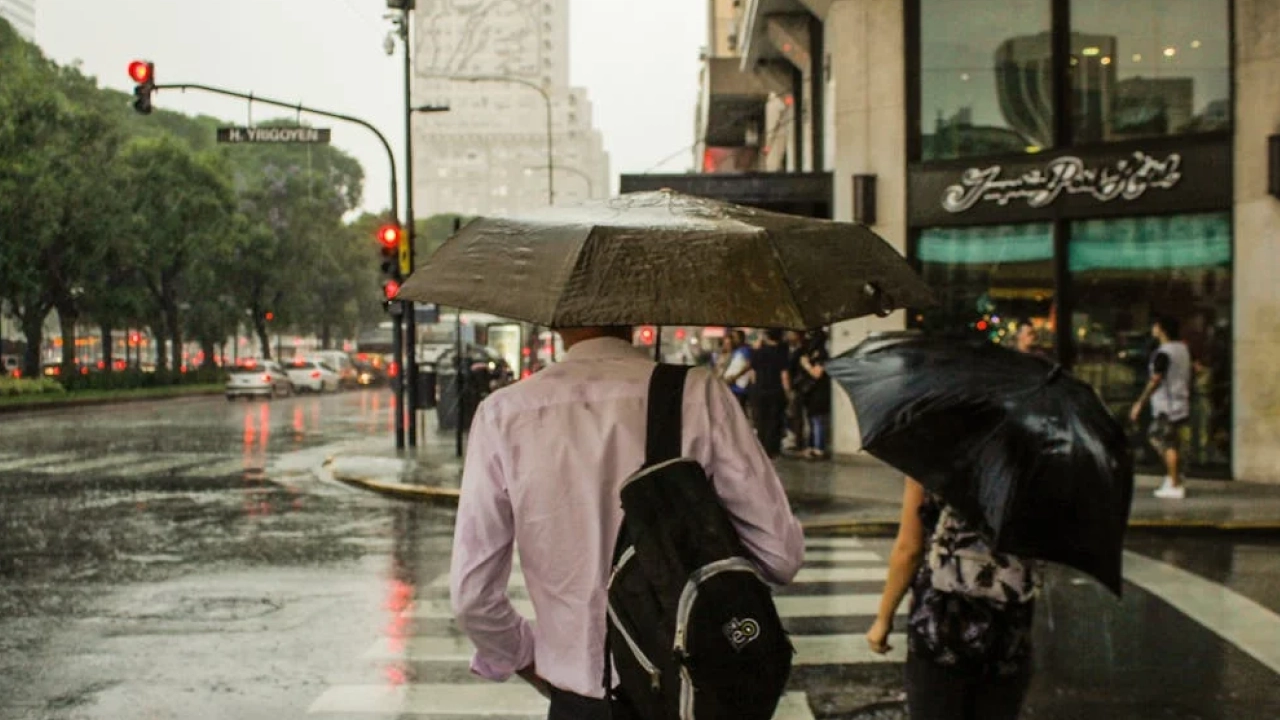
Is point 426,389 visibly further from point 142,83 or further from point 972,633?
point 972,633

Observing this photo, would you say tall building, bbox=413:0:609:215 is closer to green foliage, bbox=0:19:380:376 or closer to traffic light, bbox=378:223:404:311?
green foliage, bbox=0:19:380:376

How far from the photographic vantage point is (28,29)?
12788 cm

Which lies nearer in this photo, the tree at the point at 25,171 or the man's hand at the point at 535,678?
the man's hand at the point at 535,678

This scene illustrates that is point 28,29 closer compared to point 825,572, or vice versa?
point 825,572

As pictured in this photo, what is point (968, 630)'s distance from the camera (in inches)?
161

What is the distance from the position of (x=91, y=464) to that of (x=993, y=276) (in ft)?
43.3

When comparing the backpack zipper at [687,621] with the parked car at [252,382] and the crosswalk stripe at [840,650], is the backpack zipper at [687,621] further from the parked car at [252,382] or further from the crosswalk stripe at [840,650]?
the parked car at [252,382]

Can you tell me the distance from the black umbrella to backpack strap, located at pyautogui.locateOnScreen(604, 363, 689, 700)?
144 centimetres

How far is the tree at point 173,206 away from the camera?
2058 inches

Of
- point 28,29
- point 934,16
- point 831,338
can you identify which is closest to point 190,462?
point 831,338

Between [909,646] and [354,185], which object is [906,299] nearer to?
[909,646]

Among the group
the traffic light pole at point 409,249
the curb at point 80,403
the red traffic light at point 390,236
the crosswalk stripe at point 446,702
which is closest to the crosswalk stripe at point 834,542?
the crosswalk stripe at point 446,702

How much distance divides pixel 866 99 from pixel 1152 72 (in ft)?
12.7

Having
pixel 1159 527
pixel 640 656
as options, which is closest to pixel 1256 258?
pixel 1159 527
